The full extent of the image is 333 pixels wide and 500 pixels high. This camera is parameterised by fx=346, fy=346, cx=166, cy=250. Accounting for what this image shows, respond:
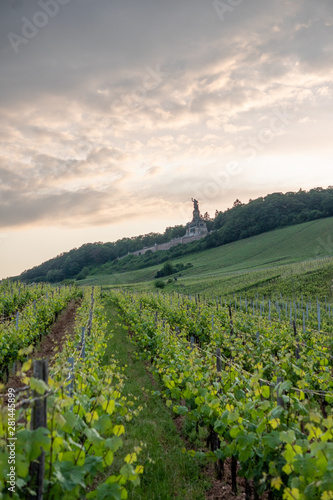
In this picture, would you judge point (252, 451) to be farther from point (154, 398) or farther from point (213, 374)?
point (154, 398)

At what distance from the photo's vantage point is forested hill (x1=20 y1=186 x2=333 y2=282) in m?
83.3

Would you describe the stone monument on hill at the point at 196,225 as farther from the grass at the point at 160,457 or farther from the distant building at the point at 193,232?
the grass at the point at 160,457

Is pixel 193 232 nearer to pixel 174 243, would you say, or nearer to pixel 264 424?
pixel 174 243

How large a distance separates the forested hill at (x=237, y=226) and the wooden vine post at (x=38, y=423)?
8405cm

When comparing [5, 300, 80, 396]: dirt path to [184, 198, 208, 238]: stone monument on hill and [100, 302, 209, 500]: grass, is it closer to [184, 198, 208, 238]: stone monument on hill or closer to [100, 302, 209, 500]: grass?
[100, 302, 209, 500]: grass

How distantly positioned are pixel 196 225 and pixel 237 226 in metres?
35.4

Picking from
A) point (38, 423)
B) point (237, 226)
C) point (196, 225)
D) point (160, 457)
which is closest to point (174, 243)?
point (196, 225)

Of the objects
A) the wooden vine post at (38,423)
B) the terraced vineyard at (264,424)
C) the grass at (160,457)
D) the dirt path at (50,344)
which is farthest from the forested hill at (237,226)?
the wooden vine post at (38,423)

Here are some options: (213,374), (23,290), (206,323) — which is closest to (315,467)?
(213,374)

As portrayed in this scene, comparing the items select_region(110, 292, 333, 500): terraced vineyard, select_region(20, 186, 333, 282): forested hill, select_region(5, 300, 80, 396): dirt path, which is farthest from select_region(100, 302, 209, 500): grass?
select_region(20, 186, 333, 282): forested hill

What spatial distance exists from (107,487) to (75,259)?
124798 mm

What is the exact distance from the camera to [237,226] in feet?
288

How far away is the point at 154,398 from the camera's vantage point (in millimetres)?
7688

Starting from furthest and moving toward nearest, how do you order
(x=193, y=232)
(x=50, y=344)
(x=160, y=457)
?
(x=193, y=232) < (x=50, y=344) < (x=160, y=457)
